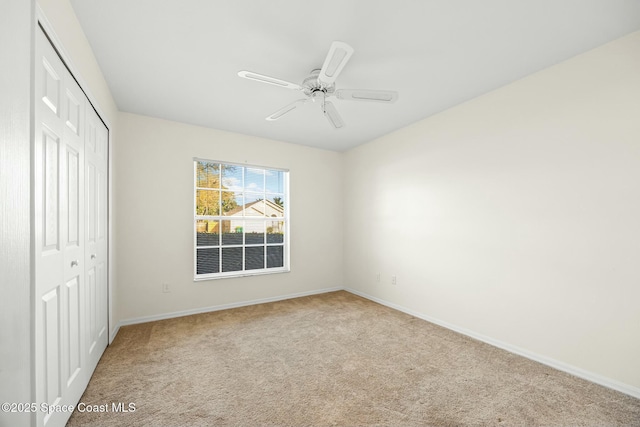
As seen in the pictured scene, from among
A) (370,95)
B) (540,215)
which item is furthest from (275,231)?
(540,215)

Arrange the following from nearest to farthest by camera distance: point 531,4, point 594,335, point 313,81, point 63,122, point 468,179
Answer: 1. point 63,122
2. point 531,4
3. point 594,335
4. point 313,81
5. point 468,179

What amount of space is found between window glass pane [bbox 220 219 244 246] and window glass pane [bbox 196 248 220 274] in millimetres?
204

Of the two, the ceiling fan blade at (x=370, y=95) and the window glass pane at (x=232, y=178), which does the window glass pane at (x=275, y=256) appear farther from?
the ceiling fan blade at (x=370, y=95)

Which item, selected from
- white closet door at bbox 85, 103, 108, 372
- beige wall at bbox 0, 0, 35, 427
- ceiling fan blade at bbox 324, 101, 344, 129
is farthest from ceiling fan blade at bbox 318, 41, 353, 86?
white closet door at bbox 85, 103, 108, 372

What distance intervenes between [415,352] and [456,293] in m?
0.93

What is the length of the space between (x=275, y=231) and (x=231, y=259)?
83 centimetres

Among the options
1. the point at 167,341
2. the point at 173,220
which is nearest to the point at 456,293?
the point at 167,341

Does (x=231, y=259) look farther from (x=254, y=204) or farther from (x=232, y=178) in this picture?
(x=232, y=178)

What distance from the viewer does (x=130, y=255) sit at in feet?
10.6

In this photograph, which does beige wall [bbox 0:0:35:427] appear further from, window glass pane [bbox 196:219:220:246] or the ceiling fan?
window glass pane [bbox 196:219:220:246]

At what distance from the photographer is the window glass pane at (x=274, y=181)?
4.36 m

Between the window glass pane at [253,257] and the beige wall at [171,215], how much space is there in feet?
0.66

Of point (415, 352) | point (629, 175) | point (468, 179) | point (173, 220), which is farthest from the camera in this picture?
point (173, 220)

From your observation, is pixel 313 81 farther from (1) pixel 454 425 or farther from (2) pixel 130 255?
(2) pixel 130 255
